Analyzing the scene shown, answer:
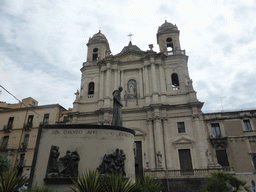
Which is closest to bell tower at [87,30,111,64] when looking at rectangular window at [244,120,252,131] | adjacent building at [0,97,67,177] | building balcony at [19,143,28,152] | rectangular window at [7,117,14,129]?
adjacent building at [0,97,67,177]

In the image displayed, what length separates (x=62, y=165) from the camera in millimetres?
7004

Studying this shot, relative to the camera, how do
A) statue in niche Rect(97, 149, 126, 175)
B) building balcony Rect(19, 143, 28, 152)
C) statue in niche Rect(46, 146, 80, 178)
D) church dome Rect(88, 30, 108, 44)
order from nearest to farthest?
statue in niche Rect(46, 146, 80, 178)
statue in niche Rect(97, 149, 126, 175)
building balcony Rect(19, 143, 28, 152)
church dome Rect(88, 30, 108, 44)

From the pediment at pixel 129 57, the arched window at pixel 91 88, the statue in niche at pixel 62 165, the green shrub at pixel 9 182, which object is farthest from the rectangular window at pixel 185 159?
the green shrub at pixel 9 182

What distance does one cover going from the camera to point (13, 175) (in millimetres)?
5801

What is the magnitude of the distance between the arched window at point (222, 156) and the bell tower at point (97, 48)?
19.3 meters

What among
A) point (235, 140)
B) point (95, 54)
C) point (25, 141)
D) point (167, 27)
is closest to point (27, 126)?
point (25, 141)

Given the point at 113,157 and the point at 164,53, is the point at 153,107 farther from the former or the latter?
the point at 113,157

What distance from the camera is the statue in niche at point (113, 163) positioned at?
7.16 m

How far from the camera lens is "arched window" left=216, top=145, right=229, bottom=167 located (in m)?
18.0

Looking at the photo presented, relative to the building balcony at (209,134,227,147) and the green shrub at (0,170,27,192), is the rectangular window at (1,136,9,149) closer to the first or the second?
the green shrub at (0,170,27,192)

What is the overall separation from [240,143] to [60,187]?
18.2 meters

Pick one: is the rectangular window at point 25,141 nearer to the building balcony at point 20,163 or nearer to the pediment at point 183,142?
the building balcony at point 20,163

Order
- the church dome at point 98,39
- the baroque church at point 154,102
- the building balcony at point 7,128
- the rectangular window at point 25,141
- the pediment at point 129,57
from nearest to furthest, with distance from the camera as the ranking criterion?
the baroque church at point 154,102 < the rectangular window at point 25,141 < the pediment at point 129,57 < the building balcony at point 7,128 < the church dome at point 98,39

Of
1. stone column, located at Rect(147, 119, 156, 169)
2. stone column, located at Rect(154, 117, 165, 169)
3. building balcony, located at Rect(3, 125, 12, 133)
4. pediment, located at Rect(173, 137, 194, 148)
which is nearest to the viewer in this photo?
stone column, located at Rect(154, 117, 165, 169)
